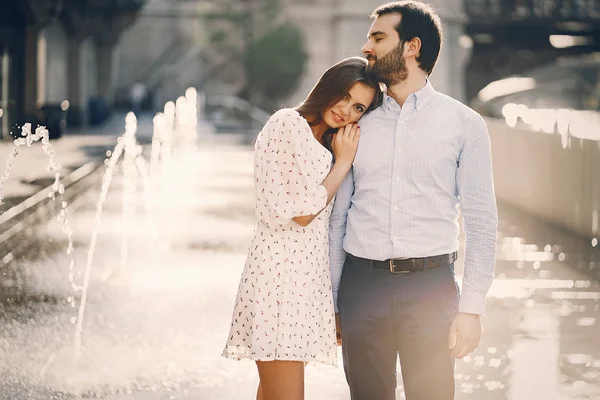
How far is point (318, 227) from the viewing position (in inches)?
174

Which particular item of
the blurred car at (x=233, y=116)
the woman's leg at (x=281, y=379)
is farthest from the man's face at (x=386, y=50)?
the blurred car at (x=233, y=116)

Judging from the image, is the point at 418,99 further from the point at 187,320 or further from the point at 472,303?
the point at 187,320

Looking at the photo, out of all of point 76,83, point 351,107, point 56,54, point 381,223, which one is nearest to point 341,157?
point 351,107

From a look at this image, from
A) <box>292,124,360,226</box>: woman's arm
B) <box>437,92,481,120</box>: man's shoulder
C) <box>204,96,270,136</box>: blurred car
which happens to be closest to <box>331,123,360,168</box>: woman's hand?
<box>292,124,360,226</box>: woman's arm

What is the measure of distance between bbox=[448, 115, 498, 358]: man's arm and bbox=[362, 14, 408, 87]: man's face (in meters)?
0.34

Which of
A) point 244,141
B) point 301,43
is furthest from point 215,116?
point 244,141

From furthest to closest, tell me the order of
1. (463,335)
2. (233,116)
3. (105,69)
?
1. (233,116)
2. (105,69)
3. (463,335)

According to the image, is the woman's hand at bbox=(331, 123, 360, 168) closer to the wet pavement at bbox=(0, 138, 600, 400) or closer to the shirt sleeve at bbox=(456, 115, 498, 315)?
the shirt sleeve at bbox=(456, 115, 498, 315)

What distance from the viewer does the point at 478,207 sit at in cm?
428

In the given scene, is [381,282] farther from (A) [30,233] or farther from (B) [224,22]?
(B) [224,22]

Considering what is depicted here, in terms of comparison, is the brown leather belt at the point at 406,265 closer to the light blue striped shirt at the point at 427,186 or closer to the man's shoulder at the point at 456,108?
the light blue striped shirt at the point at 427,186

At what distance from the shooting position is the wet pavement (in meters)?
6.93

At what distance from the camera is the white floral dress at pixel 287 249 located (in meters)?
4.34

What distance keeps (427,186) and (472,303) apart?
0.46 m
